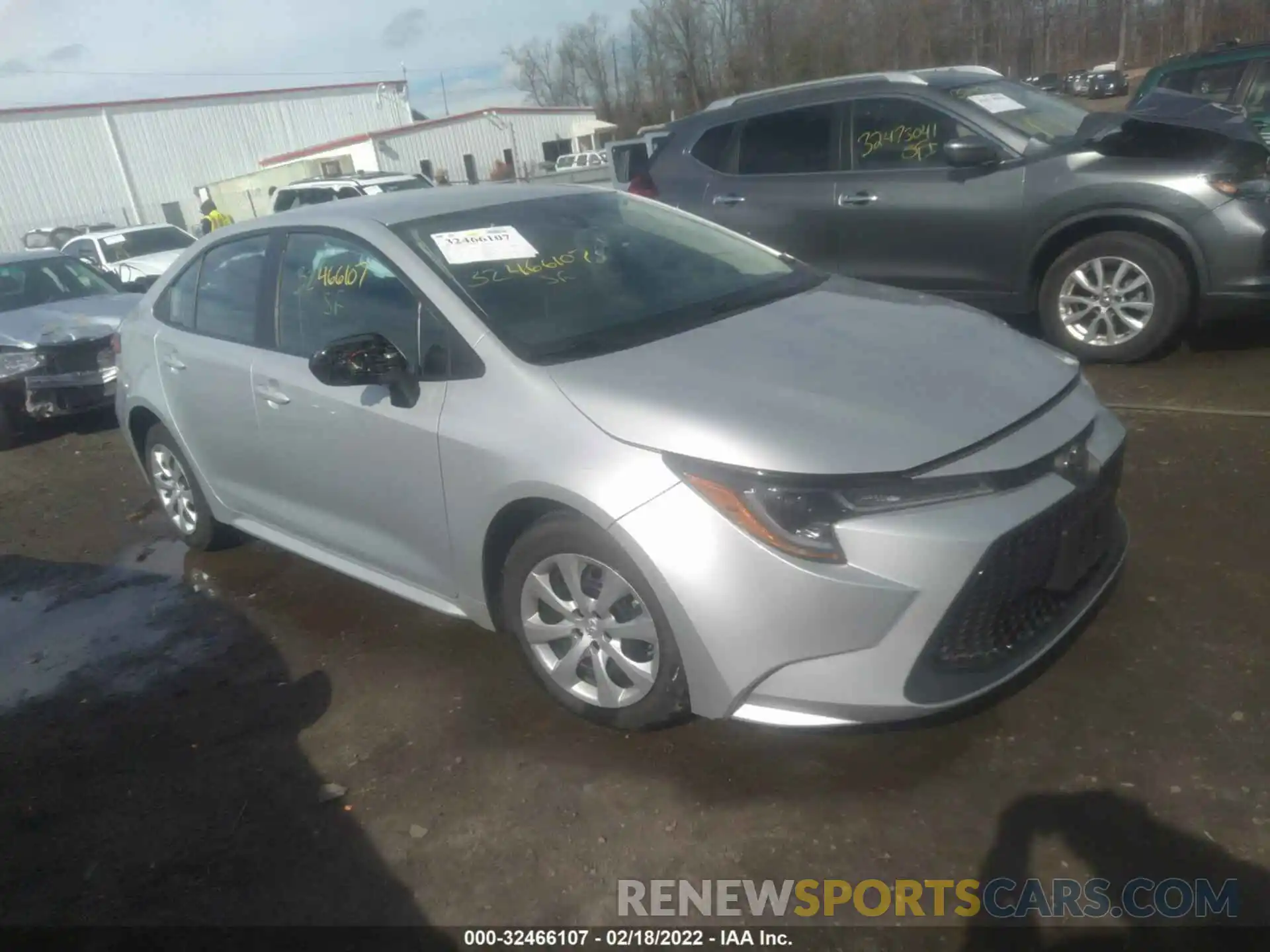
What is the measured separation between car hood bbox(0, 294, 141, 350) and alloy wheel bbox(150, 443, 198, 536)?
10.6ft

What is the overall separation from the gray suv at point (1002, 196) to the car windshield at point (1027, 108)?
0.02m

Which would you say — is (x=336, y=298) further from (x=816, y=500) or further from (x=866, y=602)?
(x=866, y=602)

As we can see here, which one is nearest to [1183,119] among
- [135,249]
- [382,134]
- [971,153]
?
[971,153]

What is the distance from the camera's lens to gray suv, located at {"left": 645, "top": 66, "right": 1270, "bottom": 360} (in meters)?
5.46

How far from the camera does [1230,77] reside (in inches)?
355

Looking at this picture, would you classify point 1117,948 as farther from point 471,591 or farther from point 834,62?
point 834,62

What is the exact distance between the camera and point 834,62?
45.9 metres

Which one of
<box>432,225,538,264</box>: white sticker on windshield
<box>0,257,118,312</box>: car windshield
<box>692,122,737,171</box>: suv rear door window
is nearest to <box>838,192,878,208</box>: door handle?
<box>692,122,737,171</box>: suv rear door window

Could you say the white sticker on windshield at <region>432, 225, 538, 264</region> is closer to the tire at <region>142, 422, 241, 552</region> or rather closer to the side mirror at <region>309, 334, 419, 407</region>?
the side mirror at <region>309, 334, 419, 407</region>

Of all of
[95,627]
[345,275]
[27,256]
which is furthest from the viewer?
[27,256]

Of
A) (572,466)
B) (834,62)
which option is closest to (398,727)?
(572,466)

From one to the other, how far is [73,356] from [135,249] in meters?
9.26

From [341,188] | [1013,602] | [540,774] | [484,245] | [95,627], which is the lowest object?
[95,627]

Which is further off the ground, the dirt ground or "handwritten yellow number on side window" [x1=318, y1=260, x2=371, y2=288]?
"handwritten yellow number on side window" [x1=318, y1=260, x2=371, y2=288]
